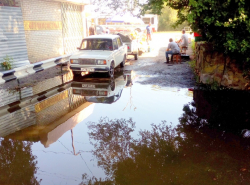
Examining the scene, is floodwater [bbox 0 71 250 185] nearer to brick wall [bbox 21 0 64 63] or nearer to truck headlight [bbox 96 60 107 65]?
truck headlight [bbox 96 60 107 65]

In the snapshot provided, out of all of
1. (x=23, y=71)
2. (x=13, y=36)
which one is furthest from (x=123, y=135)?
(x=13, y=36)

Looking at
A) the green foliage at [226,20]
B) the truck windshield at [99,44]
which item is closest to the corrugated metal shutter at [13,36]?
the truck windshield at [99,44]

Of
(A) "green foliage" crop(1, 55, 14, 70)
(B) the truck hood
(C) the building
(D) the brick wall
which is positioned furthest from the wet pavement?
(D) the brick wall

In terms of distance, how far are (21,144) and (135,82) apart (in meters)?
5.86

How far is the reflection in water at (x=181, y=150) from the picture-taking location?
12.0 ft

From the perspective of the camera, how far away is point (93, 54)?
9.98m

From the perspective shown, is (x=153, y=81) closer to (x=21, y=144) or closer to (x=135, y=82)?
(x=135, y=82)

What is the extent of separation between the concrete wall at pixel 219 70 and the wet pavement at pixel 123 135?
549mm

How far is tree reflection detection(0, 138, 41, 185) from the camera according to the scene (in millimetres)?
3677

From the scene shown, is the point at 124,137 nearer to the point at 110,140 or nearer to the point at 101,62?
the point at 110,140

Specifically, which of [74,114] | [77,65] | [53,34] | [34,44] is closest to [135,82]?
[77,65]

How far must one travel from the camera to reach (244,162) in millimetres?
4020

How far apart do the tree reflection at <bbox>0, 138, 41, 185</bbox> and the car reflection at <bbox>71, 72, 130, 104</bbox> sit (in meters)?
2.93

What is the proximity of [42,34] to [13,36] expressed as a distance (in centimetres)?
300
